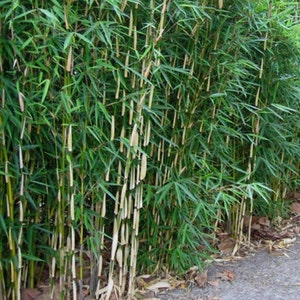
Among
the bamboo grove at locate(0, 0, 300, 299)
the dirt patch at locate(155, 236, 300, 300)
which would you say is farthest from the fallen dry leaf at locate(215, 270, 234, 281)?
the bamboo grove at locate(0, 0, 300, 299)

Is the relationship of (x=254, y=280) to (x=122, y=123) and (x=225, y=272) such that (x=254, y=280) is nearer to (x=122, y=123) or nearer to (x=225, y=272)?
(x=225, y=272)

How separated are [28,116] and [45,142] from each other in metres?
0.19

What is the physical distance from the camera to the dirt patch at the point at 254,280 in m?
2.42

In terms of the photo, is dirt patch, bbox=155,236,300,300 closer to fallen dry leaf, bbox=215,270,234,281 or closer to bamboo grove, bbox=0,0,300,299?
fallen dry leaf, bbox=215,270,234,281

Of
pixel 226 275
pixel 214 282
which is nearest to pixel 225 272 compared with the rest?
pixel 226 275

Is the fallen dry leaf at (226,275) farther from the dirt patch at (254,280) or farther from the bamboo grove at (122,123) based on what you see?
the bamboo grove at (122,123)

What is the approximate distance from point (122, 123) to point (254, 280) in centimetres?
116

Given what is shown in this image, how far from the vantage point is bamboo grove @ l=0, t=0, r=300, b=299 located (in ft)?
5.93

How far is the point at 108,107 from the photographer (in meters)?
2.06

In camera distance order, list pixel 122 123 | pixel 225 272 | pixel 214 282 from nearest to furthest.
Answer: pixel 122 123 → pixel 214 282 → pixel 225 272

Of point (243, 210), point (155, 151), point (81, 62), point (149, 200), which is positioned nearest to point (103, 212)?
point (149, 200)

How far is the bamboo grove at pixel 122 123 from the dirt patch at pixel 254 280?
13 cm

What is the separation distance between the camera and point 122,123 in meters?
2.07

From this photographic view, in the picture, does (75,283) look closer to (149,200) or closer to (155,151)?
(149,200)
